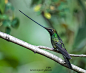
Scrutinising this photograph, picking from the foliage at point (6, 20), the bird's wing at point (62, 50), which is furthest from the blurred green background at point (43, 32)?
the bird's wing at point (62, 50)

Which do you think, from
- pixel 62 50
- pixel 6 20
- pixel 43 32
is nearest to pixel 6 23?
pixel 6 20

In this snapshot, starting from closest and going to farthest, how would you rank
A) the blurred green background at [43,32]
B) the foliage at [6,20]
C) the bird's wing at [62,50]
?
the bird's wing at [62,50], the foliage at [6,20], the blurred green background at [43,32]

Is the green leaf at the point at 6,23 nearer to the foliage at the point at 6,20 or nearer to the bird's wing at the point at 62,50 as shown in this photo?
the foliage at the point at 6,20

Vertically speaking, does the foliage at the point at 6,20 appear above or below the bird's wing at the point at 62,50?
above

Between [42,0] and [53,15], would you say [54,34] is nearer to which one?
[42,0]

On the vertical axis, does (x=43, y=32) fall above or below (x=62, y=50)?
below

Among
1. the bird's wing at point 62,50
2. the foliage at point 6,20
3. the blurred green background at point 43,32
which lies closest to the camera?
the bird's wing at point 62,50

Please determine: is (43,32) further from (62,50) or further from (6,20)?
(62,50)

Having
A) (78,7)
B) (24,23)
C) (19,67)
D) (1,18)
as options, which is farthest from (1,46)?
(78,7)
